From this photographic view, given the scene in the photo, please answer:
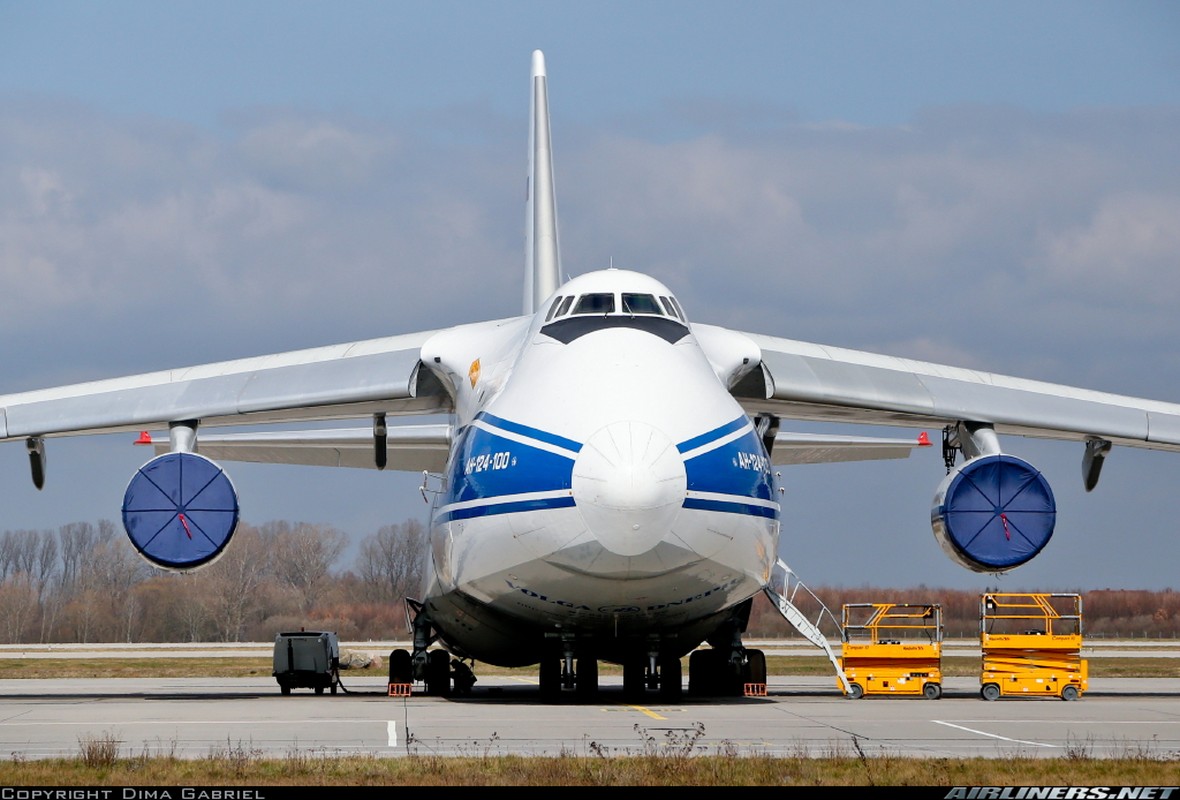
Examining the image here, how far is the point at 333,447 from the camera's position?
21328mm

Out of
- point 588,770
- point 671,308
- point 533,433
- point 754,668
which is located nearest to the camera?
point 588,770

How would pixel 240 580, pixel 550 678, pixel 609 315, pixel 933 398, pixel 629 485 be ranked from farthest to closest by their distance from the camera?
1. pixel 240 580
2. pixel 933 398
3. pixel 550 678
4. pixel 609 315
5. pixel 629 485

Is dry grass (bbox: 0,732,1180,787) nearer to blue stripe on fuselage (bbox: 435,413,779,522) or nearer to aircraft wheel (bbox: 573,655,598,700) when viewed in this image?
blue stripe on fuselage (bbox: 435,413,779,522)

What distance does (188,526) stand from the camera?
1759cm

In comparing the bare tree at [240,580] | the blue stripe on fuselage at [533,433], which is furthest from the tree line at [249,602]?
the blue stripe on fuselage at [533,433]

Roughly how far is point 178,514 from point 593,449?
18.1 feet

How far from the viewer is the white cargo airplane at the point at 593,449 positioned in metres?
14.8

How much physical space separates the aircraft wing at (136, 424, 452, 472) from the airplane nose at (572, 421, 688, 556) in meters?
6.07

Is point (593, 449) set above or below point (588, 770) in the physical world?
above

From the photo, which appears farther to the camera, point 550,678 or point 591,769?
point 550,678

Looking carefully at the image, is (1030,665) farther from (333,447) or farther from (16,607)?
(16,607)

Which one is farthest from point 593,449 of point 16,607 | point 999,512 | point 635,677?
point 16,607

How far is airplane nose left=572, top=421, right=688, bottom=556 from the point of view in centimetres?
1423

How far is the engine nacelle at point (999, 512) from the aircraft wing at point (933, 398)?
116 centimetres
